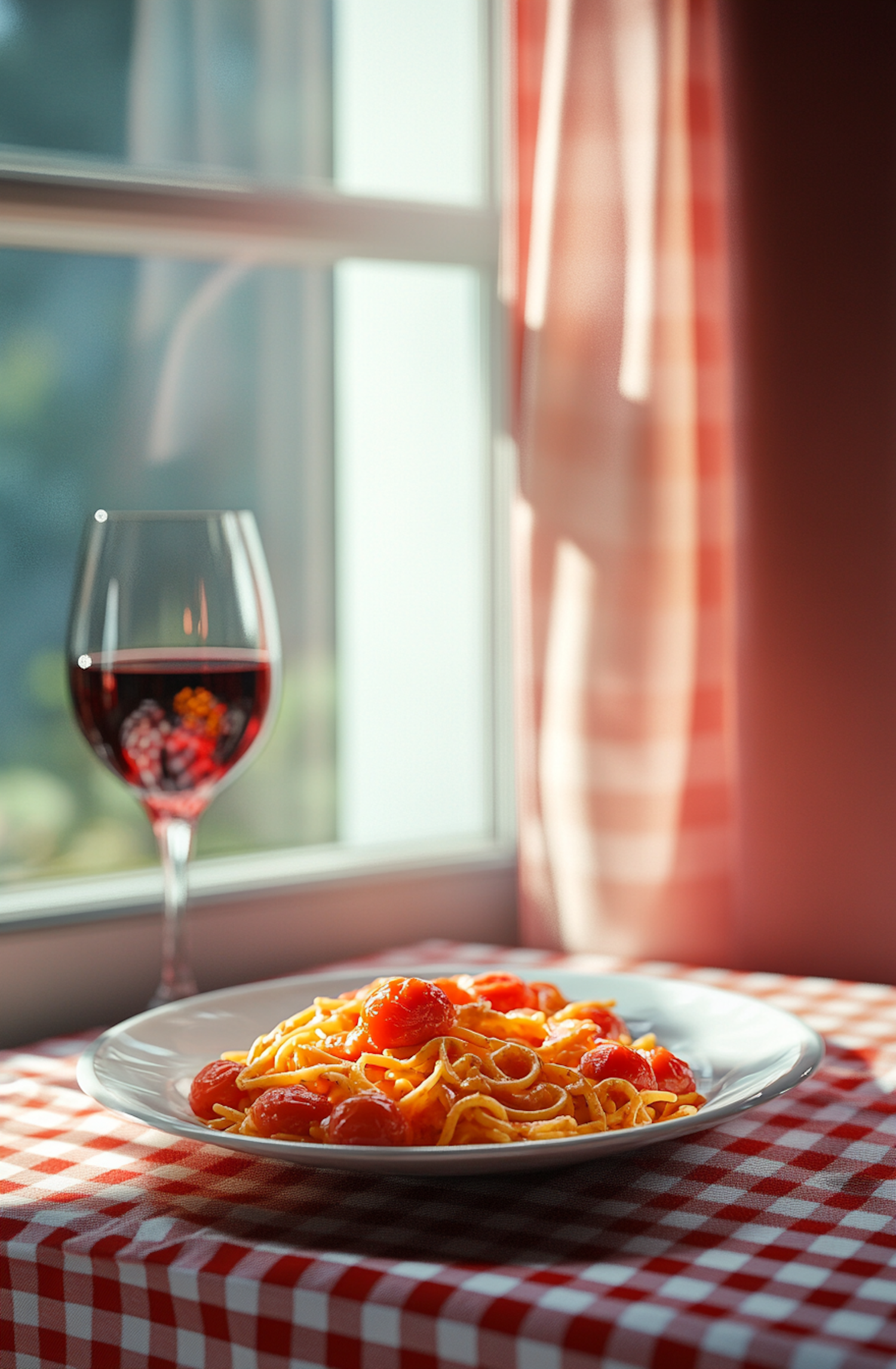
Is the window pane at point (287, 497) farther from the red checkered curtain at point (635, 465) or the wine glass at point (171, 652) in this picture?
the wine glass at point (171, 652)

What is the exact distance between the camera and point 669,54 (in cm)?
145

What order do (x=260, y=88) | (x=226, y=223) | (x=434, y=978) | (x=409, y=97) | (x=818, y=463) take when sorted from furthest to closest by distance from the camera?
(x=409, y=97) → (x=260, y=88) → (x=226, y=223) → (x=818, y=463) → (x=434, y=978)

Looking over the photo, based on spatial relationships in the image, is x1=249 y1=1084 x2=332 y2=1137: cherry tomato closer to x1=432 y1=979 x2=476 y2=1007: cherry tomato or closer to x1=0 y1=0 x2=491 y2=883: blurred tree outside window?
x1=432 y1=979 x2=476 y2=1007: cherry tomato

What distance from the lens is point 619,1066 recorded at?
801 mm

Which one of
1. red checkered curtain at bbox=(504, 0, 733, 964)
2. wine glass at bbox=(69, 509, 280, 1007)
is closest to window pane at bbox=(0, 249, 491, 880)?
red checkered curtain at bbox=(504, 0, 733, 964)

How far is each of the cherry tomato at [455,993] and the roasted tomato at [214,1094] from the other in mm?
149

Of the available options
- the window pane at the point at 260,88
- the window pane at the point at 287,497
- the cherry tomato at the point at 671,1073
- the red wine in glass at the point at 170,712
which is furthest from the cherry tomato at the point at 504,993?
the window pane at the point at 260,88

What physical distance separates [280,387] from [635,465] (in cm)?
45

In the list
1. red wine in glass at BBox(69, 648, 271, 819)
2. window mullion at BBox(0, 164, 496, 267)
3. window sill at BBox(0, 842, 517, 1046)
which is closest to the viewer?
red wine in glass at BBox(69, 648, 271, 819)

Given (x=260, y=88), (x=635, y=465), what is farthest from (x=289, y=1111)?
(x=260, y=88)

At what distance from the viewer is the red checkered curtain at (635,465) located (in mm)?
1464

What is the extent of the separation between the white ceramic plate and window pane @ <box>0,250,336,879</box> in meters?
0.54

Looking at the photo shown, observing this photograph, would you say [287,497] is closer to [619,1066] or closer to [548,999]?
[548,999]

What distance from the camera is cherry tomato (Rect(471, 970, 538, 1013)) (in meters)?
0.94
